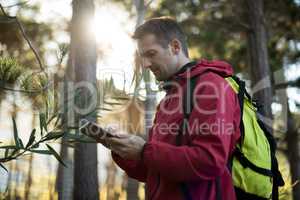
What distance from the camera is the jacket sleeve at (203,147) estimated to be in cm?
149

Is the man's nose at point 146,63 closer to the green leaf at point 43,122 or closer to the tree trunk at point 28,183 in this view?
the green leaf at point 43,122

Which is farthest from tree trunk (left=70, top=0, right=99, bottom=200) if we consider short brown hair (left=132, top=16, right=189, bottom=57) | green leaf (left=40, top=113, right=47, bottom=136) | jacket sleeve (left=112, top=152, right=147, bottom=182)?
short brown hair (left=132, top=16, right=189, bottom=57)

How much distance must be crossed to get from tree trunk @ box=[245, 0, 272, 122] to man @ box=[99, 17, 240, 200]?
17.7 feet

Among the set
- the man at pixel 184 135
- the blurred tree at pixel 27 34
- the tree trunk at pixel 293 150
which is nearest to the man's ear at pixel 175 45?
the man at pixel 184 135

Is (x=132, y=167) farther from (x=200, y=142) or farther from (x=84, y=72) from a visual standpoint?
(x=84, y=72)

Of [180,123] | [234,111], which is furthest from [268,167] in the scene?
[180,123]

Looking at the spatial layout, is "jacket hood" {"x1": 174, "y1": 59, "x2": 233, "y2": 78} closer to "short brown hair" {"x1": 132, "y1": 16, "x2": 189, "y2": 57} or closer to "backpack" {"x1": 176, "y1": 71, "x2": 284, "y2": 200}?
"backpack" {"x1": 176, "y1": 71, "x2": 284, "y2": 200}

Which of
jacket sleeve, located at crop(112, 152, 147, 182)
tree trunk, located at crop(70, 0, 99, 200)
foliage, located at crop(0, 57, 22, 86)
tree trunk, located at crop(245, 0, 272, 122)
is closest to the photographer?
jacket sleeve, located at crop(112, 152, 147, 182)

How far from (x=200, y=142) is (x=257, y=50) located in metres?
6.14

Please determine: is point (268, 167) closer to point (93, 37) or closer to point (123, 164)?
point (123, 164)

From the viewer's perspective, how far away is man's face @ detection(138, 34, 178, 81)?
1782 millimetres

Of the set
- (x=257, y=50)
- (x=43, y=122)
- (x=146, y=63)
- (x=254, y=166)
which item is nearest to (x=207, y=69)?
(x=146, y=63)

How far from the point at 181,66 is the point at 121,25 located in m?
7.68

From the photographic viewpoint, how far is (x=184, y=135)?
1.60m
